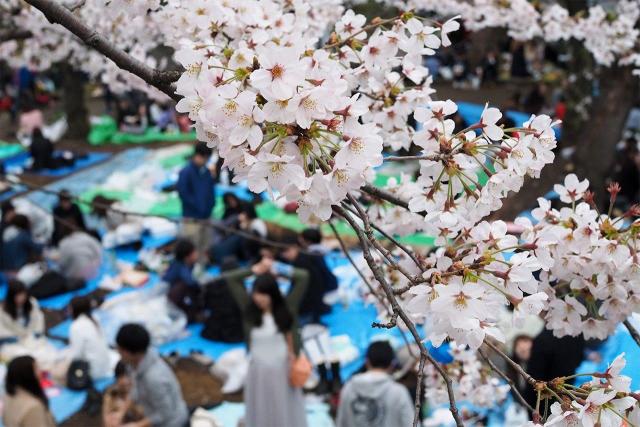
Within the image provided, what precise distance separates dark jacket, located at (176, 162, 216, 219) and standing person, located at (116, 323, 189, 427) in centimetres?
306

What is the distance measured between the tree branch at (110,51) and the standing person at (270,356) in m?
2.42

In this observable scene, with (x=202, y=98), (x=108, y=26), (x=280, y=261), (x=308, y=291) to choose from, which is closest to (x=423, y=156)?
(x=202, y=98)

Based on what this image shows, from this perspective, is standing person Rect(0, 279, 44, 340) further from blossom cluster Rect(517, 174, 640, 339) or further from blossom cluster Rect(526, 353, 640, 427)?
blossom cluster Rect(526, 353, 640, 427)

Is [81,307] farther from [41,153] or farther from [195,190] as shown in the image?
[41,153]

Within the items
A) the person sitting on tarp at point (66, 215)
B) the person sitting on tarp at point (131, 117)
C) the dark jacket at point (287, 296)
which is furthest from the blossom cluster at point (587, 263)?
the person sitting on tarp at point (131, 117)

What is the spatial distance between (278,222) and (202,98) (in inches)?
258

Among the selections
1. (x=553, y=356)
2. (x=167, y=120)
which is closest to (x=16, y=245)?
(x=553, y=356)

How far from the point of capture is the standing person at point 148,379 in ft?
12.0

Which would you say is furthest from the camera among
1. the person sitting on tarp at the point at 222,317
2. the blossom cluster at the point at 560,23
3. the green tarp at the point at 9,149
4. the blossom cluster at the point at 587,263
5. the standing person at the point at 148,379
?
the green tarp at the point at 9,149

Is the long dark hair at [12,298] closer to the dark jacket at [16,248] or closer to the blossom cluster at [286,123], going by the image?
the dark jacket at [16,248]

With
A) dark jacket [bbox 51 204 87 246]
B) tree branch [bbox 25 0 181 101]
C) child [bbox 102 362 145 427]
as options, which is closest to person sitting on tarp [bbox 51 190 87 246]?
dark jacket [bbox 51 204 87 246]

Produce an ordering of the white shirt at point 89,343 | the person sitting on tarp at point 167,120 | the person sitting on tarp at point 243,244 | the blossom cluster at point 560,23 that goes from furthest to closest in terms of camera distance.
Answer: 1. the person sitting on tarp at point 167,120
2. the person sitting on tarp at point 243,244
3. the blossom cluster at point 560,23
4. the white shirt at point 89,343

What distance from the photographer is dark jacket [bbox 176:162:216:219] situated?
6.68 m

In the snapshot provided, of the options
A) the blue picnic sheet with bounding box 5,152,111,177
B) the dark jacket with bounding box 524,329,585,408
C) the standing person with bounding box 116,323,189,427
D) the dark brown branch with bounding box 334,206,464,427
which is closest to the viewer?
the dark brown branch with bounding box 334,206,464,427
